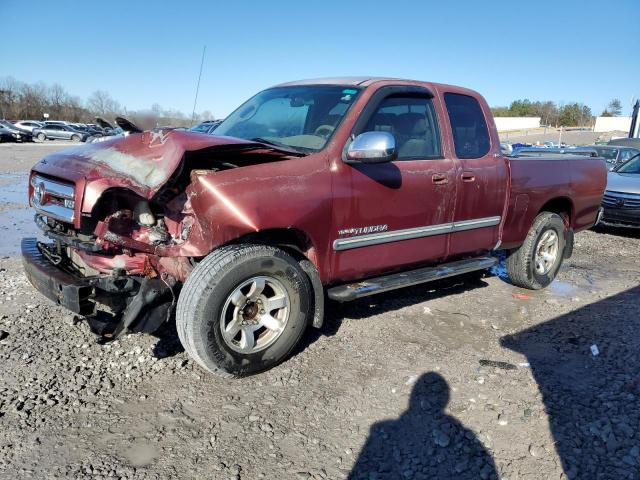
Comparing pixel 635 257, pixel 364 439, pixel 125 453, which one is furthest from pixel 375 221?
pixel 635 257

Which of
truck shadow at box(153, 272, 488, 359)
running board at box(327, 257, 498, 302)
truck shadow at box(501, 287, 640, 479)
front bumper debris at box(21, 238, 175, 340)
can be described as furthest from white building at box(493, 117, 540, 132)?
front bumper debris at box(21, 238, 175, 340)

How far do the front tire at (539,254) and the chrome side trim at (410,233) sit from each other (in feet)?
2.75

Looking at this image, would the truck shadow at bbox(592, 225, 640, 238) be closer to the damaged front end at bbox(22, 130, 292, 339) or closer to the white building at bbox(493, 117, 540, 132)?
the damaged front end at bbox(22, 130, 292, 339)

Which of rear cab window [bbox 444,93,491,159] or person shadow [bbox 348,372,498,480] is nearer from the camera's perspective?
person shadow [bbox 348,372,498,480]

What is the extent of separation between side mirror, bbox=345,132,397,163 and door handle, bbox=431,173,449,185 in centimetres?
72

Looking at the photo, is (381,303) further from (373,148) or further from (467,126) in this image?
(373,148)

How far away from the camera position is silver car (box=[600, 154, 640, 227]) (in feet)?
29.3

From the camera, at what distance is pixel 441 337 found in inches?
167

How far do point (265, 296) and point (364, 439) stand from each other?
3.74ft

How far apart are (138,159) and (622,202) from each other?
28.9 ft

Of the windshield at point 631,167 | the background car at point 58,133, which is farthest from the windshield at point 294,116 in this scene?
the background car at point 58,133

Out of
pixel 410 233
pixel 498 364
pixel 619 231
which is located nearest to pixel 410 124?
pixel 410 233

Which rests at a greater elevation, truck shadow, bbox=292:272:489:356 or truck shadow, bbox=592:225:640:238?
truck shadow, bbox=592:225:640:238

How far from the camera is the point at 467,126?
468 cm
